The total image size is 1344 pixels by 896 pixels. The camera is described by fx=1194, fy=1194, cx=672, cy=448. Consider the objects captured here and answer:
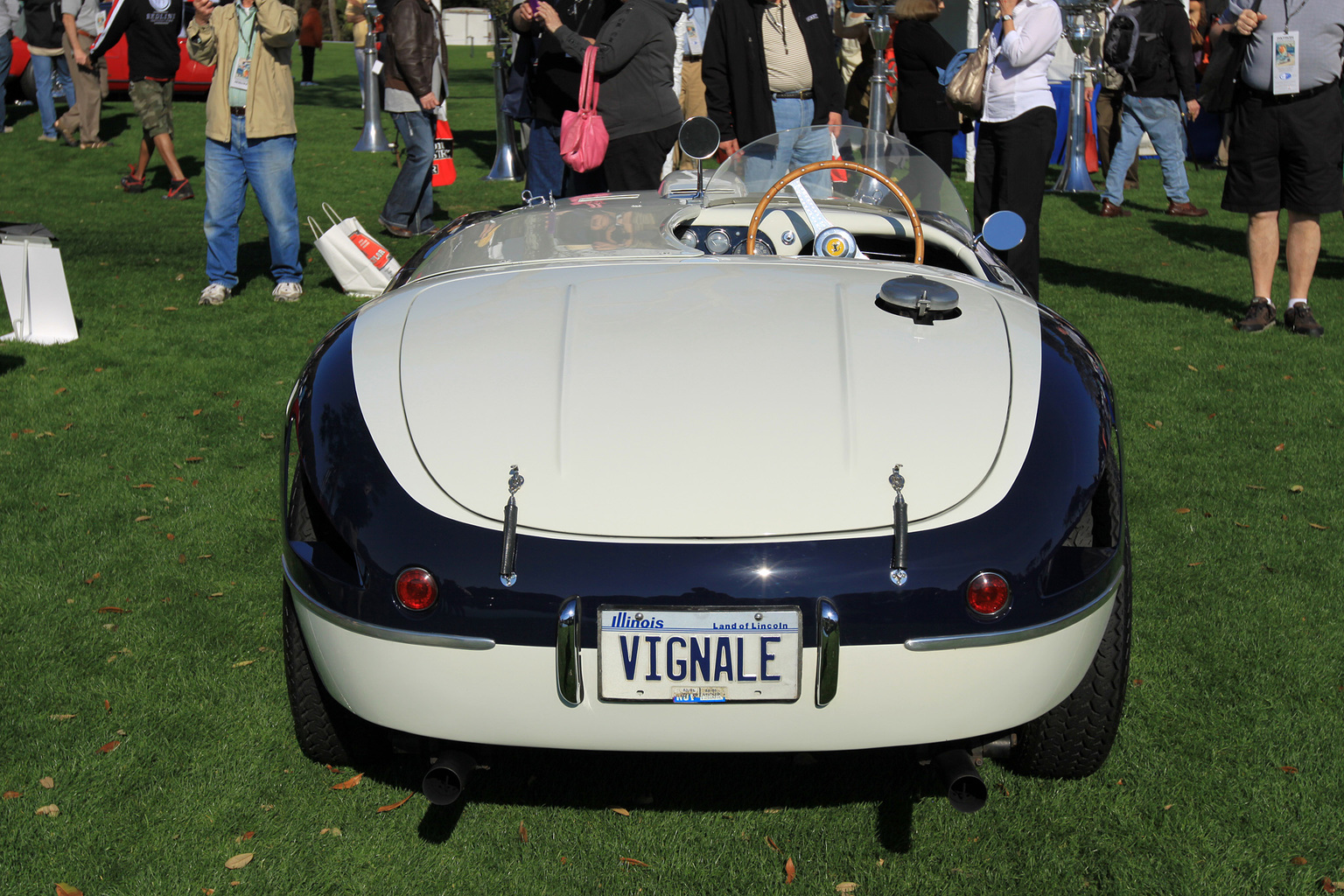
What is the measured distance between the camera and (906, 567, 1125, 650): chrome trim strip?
6.84 ft

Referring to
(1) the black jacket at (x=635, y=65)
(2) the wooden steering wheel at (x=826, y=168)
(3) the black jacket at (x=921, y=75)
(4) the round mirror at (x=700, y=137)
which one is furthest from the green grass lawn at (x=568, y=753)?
(3) the black jacket at (x=921, y=75)

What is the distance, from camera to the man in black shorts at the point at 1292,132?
20.4 ft

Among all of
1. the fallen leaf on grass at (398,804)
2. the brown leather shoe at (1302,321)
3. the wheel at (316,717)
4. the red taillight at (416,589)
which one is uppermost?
the red taillight at (416,589)

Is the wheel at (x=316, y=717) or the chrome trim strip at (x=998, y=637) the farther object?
the wheel at (x=316, y=717)

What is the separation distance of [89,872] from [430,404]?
114 cm

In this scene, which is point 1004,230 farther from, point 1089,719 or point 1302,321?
point 1302,321

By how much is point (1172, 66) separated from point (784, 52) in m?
5.21

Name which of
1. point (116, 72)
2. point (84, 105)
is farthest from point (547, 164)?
point (116, 72)

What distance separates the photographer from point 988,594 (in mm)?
2113

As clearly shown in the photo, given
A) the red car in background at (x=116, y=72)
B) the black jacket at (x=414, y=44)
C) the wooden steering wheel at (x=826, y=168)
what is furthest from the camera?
the red car in background at (x=116, y=72)

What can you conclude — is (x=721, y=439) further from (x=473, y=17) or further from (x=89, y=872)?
(x=473, y=17)

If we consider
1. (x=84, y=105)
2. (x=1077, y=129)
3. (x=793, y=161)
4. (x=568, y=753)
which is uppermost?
(x=793, y=161)

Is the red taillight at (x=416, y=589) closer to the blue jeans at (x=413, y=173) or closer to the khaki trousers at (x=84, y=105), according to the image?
the blue jeans at (x=413, y=173)

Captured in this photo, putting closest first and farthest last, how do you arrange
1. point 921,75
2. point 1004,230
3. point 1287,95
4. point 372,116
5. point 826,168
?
point 1004,230 → point 826,168 → point 1287,95 → point 921,75 → point 372,116
